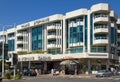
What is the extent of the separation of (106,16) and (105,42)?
19.8ft

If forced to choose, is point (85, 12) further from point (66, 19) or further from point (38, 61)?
point (38, 61)

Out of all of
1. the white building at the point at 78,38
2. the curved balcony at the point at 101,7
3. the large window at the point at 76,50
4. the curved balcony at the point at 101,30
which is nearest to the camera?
the curved balcony at the point at 101,7

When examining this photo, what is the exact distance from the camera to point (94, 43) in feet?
268

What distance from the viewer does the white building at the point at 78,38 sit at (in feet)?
265

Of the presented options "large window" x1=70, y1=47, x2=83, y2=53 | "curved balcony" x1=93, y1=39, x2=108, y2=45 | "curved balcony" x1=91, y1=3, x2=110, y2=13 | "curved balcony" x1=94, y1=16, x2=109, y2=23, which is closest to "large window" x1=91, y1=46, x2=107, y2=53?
"curved balcony" x1=93, y1=39, x2=108, y2=45

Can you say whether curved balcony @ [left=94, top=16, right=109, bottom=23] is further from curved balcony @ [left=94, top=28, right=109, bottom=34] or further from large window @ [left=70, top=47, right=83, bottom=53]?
large window @ [left=70, top=47, right=83, bottom=53]

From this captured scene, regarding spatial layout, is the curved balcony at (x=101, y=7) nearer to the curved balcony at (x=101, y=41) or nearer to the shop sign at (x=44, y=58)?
the curved balcony at (x=101, y=41)

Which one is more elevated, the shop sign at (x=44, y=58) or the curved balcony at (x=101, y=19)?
the curved balcony at (x=101, y=19)

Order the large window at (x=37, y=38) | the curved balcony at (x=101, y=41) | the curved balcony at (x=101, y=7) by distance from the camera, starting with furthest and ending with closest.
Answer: the large window at (x=37, y=38), the curved balcony at (x=101, y=41), the curved balcony at (x=101, y=7)

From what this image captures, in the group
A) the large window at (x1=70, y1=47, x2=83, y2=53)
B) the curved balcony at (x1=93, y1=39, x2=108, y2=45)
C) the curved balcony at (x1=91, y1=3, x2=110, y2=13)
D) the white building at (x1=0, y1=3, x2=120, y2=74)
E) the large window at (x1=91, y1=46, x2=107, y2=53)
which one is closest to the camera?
the curved balcony at (x1=91, y1=3, x2=110, y2=13)

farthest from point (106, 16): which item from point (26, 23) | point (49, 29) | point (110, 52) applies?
point (26, 23)

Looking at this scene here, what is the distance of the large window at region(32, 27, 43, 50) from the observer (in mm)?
98062

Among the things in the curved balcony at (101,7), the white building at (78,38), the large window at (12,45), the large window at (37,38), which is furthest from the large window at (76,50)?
the large window at (12,45)

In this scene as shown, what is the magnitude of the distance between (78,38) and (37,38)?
60.3 ft
